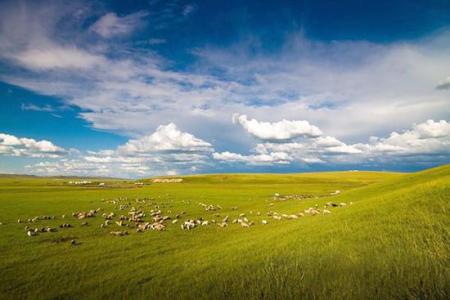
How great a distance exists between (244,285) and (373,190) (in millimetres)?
29956

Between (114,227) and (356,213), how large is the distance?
1616 centimetres

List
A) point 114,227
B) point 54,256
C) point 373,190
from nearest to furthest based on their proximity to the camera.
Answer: point 54,256 < point 114,227 < point 373,190

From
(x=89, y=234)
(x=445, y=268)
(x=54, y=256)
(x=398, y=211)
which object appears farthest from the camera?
(x=89, y=234)

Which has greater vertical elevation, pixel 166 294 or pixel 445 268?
pixel 445 268

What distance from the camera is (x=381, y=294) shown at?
6.75m

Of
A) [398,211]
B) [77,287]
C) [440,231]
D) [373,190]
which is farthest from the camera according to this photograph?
[373,190]

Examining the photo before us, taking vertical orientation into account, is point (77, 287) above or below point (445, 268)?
below

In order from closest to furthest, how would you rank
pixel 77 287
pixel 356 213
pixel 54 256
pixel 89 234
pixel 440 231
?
1. pixel 77 287
2. pixel 440 231
3. pixel 54 256
4. pixel 356 213
5. pixel 89 234

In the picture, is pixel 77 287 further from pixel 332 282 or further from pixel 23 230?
pixel 23 230

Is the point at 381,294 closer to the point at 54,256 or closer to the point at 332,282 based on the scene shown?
the point at 332,282

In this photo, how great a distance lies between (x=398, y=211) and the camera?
1391 cm

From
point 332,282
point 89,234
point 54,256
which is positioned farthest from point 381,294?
point 89,234

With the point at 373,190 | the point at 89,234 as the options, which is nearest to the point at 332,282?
the point at 89,234

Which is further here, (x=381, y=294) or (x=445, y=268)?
(x=445, y=268)
